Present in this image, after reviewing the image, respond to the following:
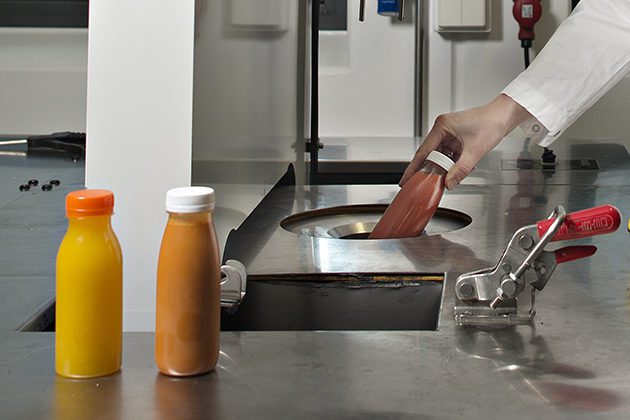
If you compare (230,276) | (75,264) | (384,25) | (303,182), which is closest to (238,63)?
(230,276)

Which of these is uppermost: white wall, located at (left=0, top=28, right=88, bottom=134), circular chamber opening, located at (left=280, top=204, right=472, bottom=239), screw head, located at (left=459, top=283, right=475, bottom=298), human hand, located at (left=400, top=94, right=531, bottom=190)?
white wall, located at (left=0, top=28, right=88, bottom=134)

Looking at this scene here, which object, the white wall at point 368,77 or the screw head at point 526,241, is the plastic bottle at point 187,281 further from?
the white wall at point 368,77

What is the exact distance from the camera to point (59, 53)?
3.48 metres

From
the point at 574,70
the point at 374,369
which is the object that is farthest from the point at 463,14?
the point at 374,369

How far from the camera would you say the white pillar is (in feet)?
3.27

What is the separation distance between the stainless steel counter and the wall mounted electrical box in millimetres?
2143

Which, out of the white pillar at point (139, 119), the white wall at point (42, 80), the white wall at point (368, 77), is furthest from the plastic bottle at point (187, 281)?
the white wall at point (42, 80)

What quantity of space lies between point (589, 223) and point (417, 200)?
1.79ft

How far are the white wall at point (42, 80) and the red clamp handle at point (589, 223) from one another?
8.88ft

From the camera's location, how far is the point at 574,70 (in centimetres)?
158

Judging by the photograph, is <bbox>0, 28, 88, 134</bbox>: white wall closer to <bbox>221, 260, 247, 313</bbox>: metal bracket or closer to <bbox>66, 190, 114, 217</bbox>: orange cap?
<bbox>221, 260, 247, 313</bbox>: metal bracket

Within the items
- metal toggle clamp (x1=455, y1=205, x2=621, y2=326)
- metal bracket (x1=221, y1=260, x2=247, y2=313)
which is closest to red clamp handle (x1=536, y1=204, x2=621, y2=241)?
metal toggle clamp (x1=455, y1=205, x2=621, y2=326)

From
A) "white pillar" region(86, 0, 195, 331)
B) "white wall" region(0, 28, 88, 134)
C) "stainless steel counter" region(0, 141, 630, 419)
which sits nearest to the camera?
"stainless steel counter" region(0, 141, 630, 419)

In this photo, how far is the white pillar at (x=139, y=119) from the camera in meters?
1.00
